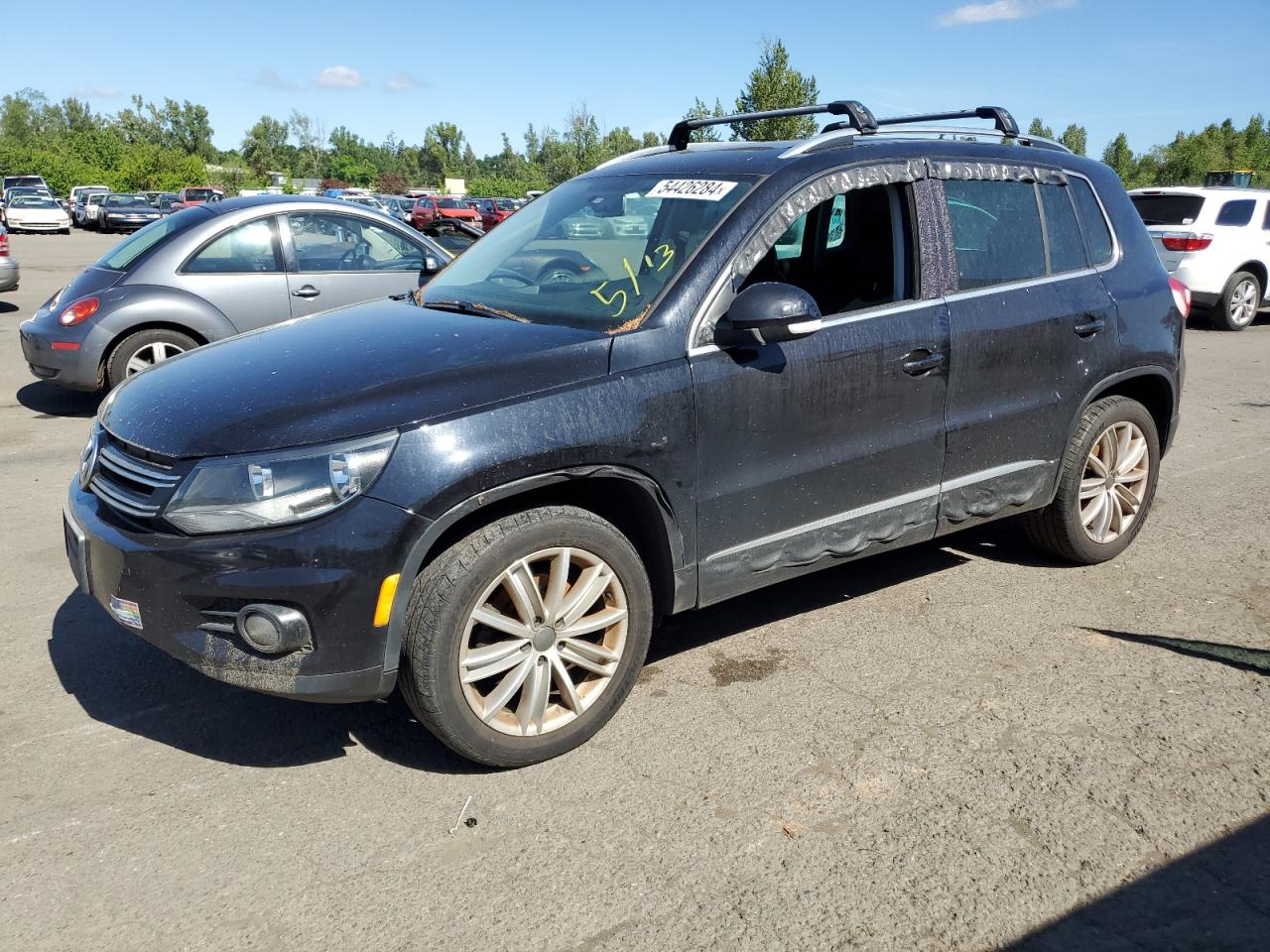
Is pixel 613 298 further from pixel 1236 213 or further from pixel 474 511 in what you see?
pixel 1236 213

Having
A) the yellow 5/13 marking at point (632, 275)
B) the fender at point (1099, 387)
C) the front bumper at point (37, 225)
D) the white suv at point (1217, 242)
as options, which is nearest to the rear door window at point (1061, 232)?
the fender at point (1099, 387)

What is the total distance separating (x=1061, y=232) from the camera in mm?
4680

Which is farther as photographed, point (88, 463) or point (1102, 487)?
point (1102, 487)

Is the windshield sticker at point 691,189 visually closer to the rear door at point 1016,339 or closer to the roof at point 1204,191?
the rear door at point 1016,339

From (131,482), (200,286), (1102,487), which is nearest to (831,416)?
(1102,487)

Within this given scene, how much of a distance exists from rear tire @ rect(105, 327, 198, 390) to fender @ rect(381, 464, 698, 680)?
5.38 metres

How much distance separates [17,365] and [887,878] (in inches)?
393

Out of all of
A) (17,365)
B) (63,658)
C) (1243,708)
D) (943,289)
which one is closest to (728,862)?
(1243,708)

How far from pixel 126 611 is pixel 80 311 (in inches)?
215

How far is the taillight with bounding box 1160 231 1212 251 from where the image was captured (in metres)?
A: 13.5

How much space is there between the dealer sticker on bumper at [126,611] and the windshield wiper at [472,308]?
4.90ft

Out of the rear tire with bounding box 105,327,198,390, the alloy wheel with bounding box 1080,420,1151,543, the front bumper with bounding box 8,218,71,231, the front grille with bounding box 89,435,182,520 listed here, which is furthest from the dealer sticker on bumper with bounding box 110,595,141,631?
the front bumper with bounding box 8,218,71,231

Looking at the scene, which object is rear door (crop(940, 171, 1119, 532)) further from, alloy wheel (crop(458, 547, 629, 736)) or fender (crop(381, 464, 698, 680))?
alloy wheel (crop(458, 547, 629, 736))

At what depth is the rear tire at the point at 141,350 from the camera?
7.79 meters
